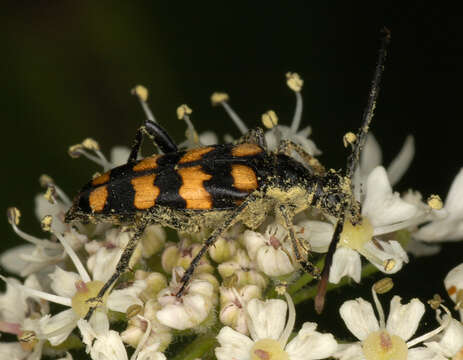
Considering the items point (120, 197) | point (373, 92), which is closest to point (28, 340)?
point (120, 197)

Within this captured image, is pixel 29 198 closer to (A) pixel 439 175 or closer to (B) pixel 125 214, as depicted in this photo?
(B) pixel 125 214

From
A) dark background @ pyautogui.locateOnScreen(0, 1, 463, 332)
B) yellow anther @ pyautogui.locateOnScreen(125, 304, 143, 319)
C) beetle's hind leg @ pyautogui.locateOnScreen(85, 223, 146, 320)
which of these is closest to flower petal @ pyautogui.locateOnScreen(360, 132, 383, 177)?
dark background @ pyautogui.locateOnScreen(0, 1, 463, 332)

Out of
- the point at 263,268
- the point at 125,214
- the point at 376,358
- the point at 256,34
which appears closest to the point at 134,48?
the point at 256,34

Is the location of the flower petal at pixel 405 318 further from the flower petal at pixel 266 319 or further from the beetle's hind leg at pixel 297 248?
the flower petal at pixel 266 319

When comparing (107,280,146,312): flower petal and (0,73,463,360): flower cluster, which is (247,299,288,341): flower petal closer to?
(0,73,463,360): flower cluster

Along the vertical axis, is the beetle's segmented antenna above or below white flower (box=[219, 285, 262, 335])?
above

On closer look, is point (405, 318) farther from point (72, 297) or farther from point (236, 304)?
point (72, 297)

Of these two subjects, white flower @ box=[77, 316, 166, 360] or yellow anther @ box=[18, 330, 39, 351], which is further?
yellow anther @ box=[18, 330, 39, 351]
